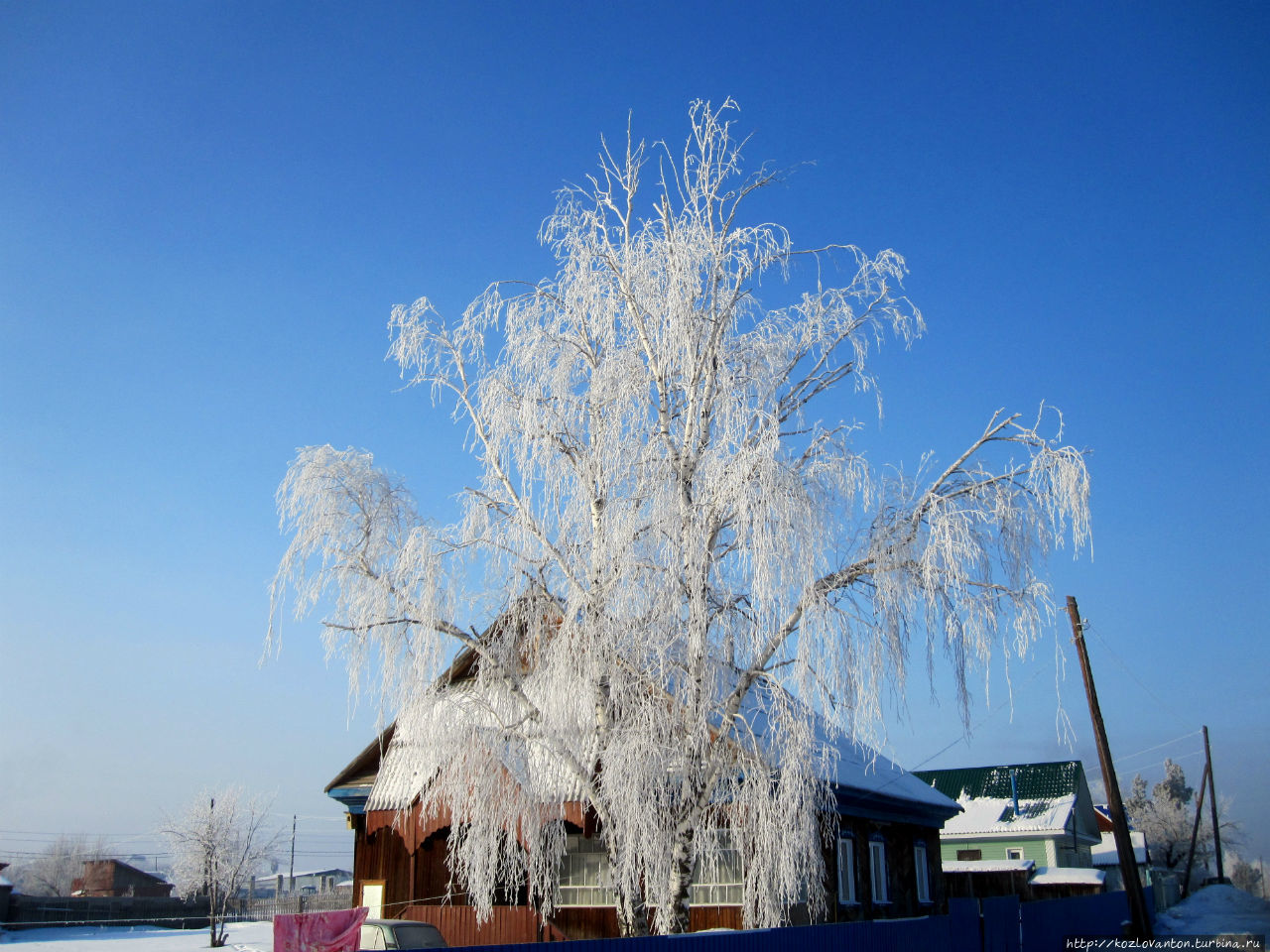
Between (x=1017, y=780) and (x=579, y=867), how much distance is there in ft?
97.0

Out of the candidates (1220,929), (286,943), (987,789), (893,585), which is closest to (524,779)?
(286,943)

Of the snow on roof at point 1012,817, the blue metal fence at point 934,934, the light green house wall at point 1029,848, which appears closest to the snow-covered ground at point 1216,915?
the light green house wall at point 1029,848

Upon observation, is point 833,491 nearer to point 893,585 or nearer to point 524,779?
point 893,585

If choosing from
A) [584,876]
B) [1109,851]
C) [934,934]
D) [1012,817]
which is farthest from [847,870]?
[1109,851]

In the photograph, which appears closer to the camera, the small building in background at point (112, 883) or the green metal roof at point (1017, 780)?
the green metal roof at point (1017, 780)

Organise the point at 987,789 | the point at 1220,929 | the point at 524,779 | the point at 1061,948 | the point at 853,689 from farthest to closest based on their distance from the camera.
Answer: the point at 987,789 < the point at 1220,929 < the point at 1061,948 < the point at 524,779 < the point at 853,689

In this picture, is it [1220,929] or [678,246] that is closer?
[678,246]

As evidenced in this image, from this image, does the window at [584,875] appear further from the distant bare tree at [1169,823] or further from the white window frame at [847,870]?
the distant bare tree at [1169,823]

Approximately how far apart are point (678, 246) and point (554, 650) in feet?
18.1

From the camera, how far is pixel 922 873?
2234 cm

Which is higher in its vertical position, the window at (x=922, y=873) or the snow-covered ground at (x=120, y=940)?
the window at (x=922, y=873)

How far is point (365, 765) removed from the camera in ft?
64.0

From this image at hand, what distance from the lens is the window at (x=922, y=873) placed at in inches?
865

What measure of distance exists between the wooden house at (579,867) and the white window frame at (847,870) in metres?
0.02
